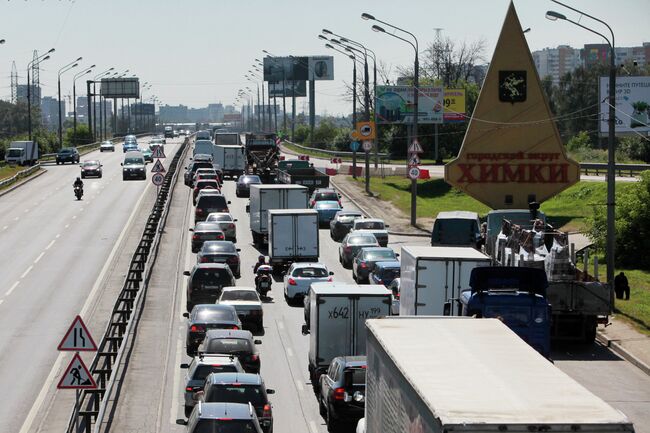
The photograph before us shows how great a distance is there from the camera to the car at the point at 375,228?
4975cm

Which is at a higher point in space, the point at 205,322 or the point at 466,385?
the point at 466,385

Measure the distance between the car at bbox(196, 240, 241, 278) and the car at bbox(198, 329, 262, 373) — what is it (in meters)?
16.7

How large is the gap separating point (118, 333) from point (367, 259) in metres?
13.2

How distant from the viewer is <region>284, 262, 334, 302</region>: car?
127 ft

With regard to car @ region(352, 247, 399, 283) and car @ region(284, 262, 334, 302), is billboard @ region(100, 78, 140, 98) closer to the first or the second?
car @ region(352, 247, 399, 283)

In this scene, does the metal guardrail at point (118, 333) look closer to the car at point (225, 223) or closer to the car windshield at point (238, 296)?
the car at point (225, 223)

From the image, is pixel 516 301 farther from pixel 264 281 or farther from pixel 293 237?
pixel 293 237

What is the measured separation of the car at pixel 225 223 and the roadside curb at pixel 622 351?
23.1 meters

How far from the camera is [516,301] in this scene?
74.5ft

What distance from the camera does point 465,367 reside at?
12.9 metres

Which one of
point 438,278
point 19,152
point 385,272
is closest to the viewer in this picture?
point 438,278

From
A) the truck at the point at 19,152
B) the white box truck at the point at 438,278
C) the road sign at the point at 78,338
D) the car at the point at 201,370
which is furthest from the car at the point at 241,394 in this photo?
the truck at the point at 19,152

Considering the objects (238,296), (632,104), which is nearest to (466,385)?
(238,296)

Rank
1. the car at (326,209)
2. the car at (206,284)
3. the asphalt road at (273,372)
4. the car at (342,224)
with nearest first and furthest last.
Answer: the asphalt road at (273,372), the car at (206,284), the car at (342,224), the car at (326,209)
